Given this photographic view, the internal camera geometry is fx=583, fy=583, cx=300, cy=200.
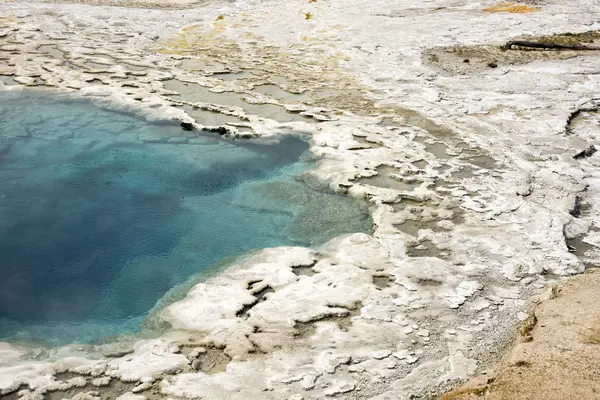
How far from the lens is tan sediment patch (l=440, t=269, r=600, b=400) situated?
3.08 m

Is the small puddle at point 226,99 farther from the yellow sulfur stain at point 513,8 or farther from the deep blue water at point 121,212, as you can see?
the yellow sulfur stain at point 513,8

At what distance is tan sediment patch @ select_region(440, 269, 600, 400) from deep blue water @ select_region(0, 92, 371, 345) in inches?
80.0

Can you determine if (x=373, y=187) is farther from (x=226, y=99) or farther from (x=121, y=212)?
(x=226, y=99)

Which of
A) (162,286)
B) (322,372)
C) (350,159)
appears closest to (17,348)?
(162,286)

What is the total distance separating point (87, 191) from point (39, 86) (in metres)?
3.49

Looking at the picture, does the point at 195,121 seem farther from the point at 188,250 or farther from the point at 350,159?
the point at 188,250

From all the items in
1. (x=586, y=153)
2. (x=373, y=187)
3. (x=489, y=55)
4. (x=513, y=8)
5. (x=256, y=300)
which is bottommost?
(x=256, y=300)

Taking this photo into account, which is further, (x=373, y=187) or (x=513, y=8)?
(x=513, y=8)

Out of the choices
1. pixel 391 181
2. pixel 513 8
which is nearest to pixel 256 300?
pixel 391 181

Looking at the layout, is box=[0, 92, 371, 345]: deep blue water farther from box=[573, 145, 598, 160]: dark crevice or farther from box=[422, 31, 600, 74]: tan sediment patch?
box=[422, 31, 600, 74]: tan sediment patch

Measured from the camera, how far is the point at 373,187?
615 cm

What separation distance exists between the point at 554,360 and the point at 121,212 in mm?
4253

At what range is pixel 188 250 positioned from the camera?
5.29 m

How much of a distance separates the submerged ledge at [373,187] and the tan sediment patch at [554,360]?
28 cm
